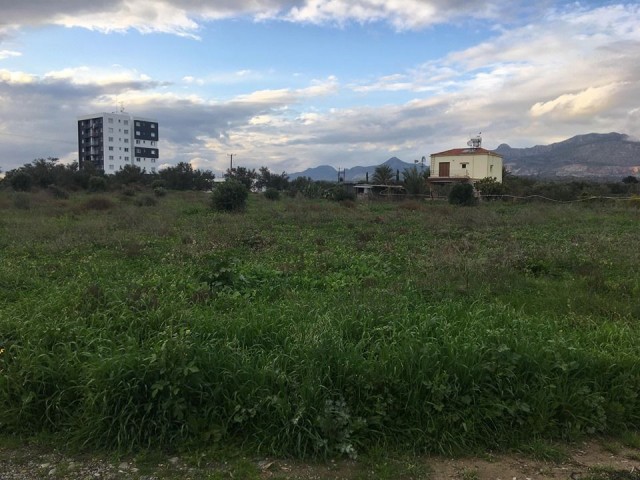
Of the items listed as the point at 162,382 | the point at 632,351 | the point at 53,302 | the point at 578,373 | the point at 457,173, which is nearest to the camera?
the point at 162,382

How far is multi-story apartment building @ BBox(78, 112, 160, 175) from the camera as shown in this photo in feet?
329

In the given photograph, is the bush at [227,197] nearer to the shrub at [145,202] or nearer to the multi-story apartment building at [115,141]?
the shrub at [145,202]

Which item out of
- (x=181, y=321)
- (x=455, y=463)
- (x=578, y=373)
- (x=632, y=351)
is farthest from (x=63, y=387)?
(x=632, y=351)

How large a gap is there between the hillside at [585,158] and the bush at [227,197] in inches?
2960

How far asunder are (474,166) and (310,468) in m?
56.0

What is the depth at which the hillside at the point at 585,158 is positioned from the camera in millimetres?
92250

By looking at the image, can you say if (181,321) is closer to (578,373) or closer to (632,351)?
(578,373)

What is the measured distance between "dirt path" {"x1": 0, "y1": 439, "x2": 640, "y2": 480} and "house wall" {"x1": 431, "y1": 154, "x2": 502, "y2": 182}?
179 ft

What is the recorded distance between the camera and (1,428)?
318 centimetres

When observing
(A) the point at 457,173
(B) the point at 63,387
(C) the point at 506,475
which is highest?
(A) the point at 457,173

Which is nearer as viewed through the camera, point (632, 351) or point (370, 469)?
point (370, 469)

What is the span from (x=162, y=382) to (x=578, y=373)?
3071mm

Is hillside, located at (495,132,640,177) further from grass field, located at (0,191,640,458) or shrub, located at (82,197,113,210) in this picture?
grass field, located at (0,191,640,458)

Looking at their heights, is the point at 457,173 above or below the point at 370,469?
above
